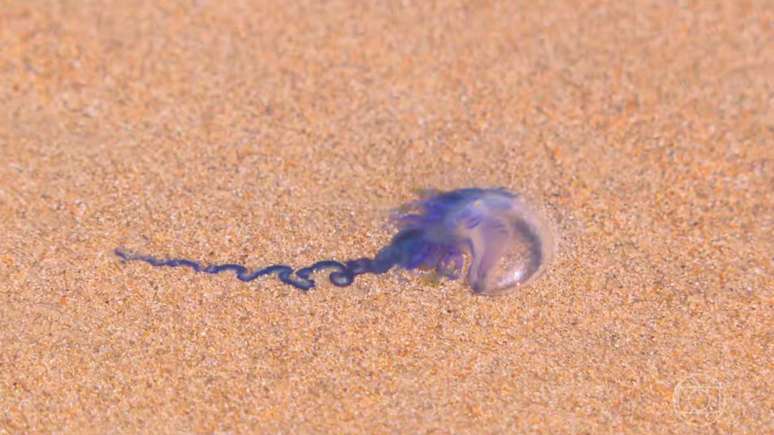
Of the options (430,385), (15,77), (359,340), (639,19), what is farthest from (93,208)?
(639,19)

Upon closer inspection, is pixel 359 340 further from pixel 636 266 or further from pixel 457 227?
pixel 636 266
